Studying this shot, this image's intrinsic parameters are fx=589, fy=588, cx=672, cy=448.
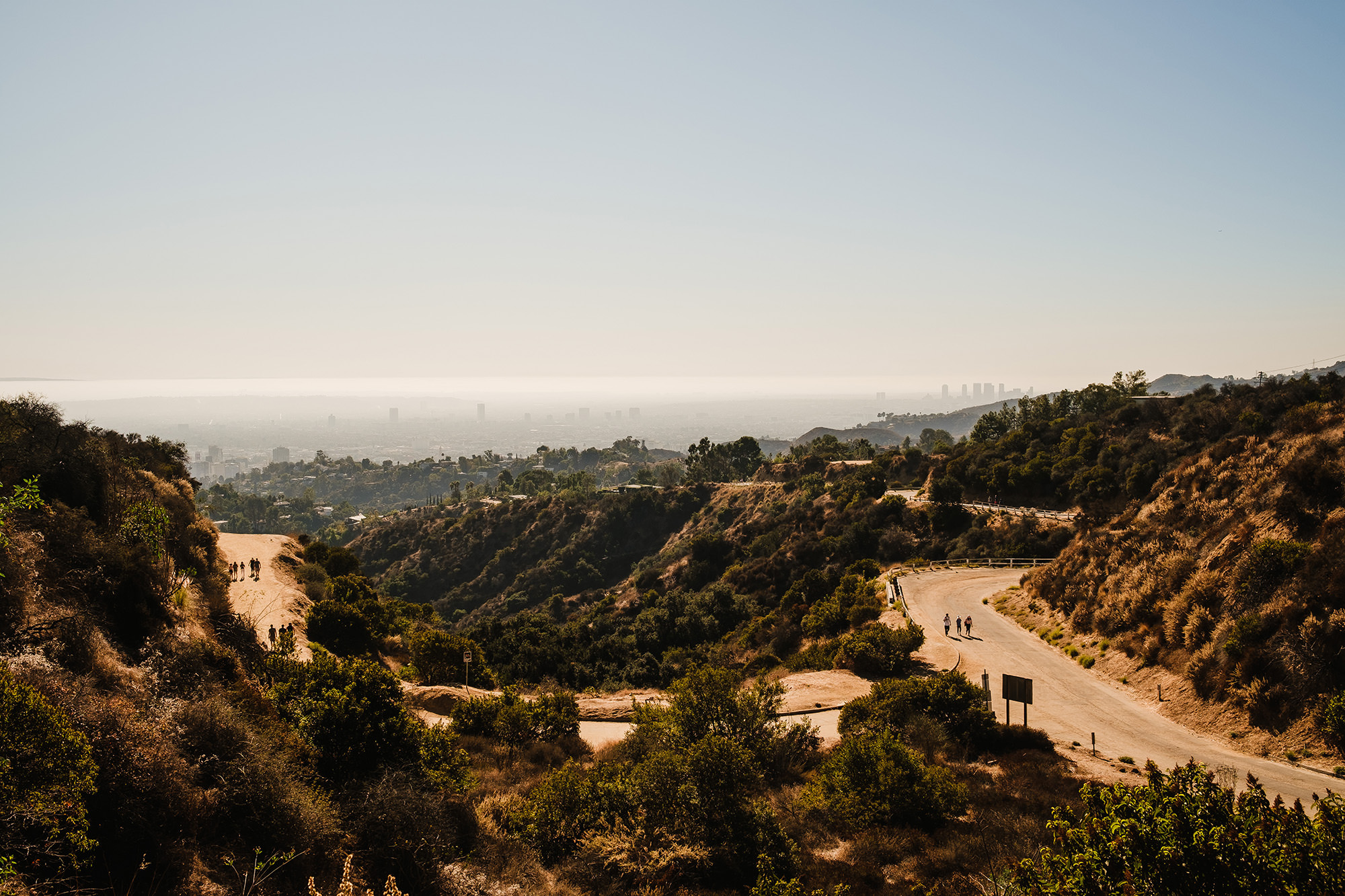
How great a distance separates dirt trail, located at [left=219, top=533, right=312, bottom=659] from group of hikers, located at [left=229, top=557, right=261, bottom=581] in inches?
10.2

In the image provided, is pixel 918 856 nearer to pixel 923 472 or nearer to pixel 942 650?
pixel 942 650

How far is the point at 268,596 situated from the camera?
3081 centimetres

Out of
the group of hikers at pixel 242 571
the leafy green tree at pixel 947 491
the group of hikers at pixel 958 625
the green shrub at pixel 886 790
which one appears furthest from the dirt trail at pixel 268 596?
the leafy green tree at pixel 947 491

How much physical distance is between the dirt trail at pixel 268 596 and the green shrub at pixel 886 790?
55.4 feet

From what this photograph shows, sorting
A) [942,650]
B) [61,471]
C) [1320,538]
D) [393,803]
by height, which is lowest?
[942,650]

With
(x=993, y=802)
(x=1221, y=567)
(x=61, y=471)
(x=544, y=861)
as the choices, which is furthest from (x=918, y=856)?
(x=61, y=471)

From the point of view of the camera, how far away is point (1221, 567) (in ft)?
56.1

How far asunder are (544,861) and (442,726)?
4.10 meters

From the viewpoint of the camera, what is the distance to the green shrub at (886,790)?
32.3 ft

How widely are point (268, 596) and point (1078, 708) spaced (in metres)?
35.5

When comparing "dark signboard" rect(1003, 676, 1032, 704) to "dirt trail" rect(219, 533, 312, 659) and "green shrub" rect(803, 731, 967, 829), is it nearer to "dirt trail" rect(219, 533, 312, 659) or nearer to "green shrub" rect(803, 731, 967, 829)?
"green shrub" rect(803, 731, 967, 829)

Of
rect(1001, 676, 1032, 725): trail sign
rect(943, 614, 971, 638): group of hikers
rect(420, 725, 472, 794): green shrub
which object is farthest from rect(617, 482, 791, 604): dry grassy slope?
rect(420, 725, 472, 794): green shrub

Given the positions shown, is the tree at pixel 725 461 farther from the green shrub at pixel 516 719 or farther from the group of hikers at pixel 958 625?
the green shrub at pixel 516 719

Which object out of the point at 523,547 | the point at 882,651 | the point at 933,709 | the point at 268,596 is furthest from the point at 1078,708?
the point at 523,547
